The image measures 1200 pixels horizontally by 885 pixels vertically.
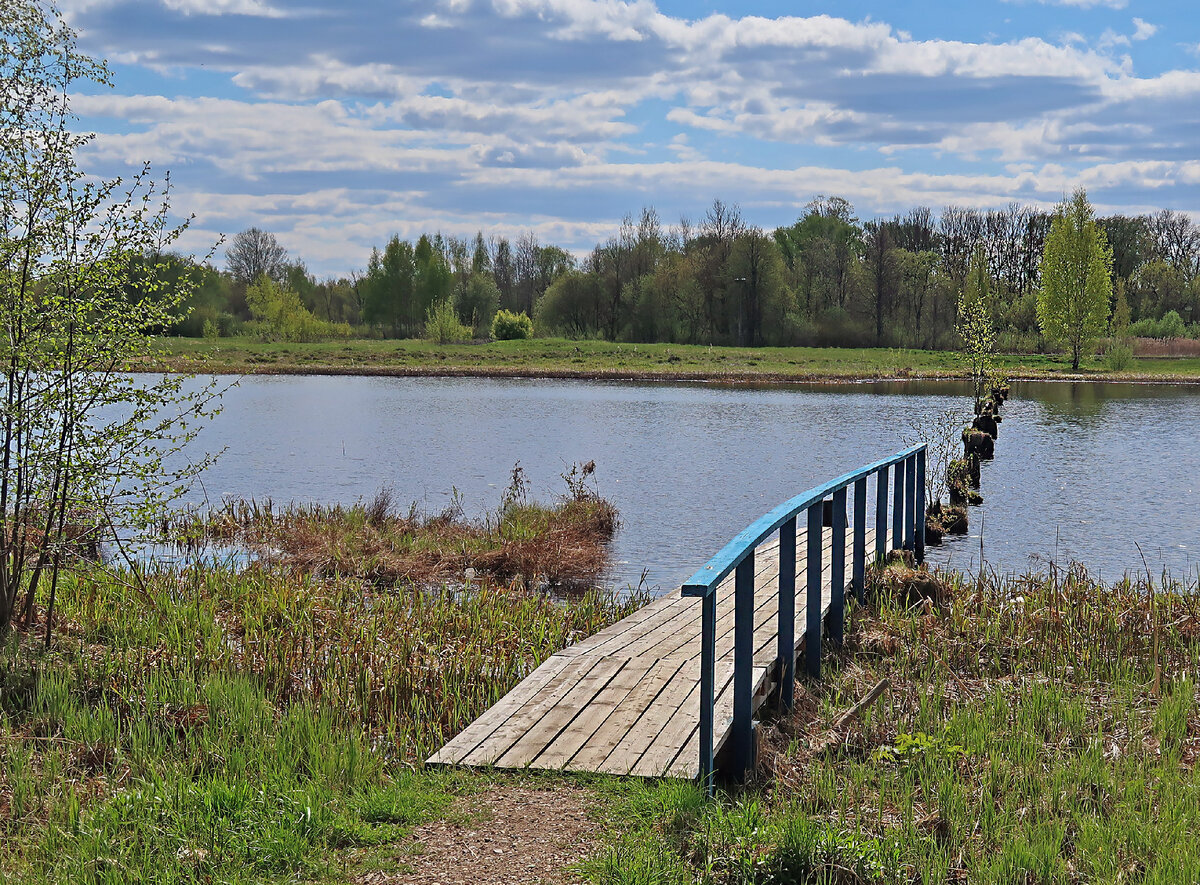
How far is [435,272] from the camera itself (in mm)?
94688

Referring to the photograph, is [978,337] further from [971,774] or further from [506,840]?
[506,840]

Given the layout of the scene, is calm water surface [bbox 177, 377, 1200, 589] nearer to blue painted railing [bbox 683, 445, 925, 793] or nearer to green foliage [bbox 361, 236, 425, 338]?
blue painted railing [bbox 683, 445, 925, 793]

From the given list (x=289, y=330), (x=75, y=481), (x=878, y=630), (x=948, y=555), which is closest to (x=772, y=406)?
(x=948, y=555)

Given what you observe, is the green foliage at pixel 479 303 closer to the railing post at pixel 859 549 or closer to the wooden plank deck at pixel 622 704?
the railing post at pixel 859 549

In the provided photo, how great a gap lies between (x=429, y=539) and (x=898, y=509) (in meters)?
5.86

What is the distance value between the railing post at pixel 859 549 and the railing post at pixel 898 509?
2.58 metres

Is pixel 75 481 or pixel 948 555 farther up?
pixel 75 481

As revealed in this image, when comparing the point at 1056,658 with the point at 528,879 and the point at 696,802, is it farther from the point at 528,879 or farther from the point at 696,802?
the point at 528,879

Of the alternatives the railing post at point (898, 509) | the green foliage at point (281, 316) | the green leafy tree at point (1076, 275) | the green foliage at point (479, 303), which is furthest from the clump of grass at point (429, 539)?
the green foliage at point (479, 303)

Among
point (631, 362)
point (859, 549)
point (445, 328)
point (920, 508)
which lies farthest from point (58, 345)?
point (445, 328)

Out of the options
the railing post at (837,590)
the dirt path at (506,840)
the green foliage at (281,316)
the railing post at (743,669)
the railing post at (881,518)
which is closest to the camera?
the dirt path at (506,840)

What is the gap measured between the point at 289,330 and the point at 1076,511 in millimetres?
77642

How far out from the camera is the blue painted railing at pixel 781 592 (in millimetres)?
5207

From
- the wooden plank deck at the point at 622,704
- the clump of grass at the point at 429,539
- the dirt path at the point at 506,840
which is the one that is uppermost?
the wooden plank deck at the point at 622,704
